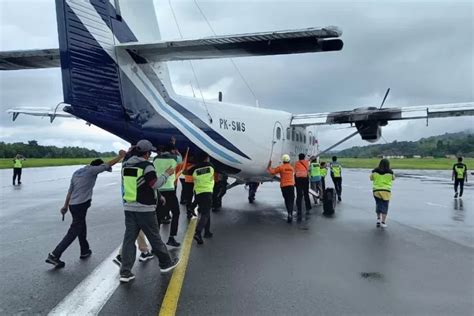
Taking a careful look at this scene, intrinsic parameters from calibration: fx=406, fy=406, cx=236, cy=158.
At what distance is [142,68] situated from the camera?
779 centimetres

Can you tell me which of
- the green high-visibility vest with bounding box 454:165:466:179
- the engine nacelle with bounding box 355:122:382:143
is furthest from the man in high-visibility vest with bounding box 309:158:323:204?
the green high-visibility vest with bounding box 454:165:466:179

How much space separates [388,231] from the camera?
371 inches

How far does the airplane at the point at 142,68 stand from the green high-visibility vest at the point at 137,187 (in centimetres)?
156

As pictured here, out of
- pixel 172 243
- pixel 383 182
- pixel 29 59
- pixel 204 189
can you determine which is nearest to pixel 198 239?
pixel 172 243

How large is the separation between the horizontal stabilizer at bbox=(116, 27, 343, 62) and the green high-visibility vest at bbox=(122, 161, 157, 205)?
6.68ft

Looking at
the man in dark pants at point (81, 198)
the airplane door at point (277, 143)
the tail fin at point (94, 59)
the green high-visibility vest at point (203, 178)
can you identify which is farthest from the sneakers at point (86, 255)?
the airplane door at point (277, 143)

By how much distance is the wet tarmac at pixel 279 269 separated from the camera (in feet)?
15.2

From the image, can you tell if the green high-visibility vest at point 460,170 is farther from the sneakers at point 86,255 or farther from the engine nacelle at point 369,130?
the sneakers at point 86,255

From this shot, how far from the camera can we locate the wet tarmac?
4.64m

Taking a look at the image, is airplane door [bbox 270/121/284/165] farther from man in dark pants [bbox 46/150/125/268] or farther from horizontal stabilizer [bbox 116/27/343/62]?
man in dark pants [bbox 46/150/125/268]

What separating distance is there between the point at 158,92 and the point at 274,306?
5.18 meters

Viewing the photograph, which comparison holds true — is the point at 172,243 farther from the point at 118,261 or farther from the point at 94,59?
the point at 94,59

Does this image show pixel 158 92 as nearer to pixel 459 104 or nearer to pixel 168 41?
pixel 168 41

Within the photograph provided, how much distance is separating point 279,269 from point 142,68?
4.52m
